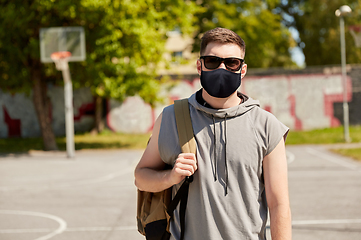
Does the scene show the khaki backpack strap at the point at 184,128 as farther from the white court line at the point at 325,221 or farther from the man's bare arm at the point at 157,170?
the white court line at the point at 325,221

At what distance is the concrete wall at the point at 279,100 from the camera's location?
24.0 meters

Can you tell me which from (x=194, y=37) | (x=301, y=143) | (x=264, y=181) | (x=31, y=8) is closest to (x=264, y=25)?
(x=194, y=37)

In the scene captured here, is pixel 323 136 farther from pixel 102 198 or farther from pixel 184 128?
pixel 184 128

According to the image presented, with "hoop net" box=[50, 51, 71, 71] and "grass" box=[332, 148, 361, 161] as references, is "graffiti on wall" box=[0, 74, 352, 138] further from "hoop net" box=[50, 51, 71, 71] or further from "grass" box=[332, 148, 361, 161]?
"hoop net" box=[50, 51, 71, 71]

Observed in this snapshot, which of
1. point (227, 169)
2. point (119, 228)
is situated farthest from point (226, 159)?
point (119, 228)

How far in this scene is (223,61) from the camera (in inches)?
89.7

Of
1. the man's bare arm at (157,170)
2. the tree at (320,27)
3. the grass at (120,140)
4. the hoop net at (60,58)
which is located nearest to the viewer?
the man's bare arm at (157,170)

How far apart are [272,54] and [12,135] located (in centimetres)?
1991

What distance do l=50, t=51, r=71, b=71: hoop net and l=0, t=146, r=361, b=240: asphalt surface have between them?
3.03m

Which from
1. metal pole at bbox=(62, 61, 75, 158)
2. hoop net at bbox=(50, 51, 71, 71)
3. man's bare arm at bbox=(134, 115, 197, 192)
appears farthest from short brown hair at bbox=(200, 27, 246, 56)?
metal pole at bbox=(62, 61, 75, 158)

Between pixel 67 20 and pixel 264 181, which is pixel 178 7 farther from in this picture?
pixel 264 181

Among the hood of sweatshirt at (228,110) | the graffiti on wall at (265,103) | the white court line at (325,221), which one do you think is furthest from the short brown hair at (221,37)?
the graffiti on wall at (265,103)

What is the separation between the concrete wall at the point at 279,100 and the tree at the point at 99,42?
666 centimetres

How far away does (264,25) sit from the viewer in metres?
26.8
